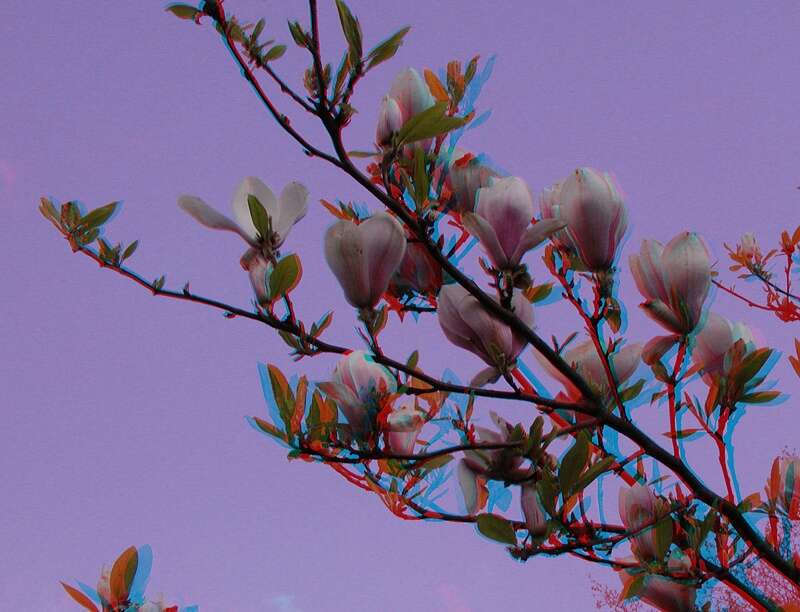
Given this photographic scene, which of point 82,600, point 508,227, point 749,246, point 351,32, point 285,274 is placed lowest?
point 82,600

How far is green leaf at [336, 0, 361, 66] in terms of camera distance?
87 cm

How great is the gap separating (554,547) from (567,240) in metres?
0.36

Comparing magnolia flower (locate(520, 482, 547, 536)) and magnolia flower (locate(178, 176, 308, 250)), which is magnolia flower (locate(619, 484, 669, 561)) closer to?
magnolia flower (locate(520, 482, 547, 536))

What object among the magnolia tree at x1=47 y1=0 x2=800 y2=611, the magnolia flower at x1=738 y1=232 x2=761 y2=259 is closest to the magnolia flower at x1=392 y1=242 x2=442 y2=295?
the magnolia tree at x1=47 y1=0 x2=800 y2=611

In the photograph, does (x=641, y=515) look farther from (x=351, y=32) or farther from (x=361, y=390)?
(x=351, y=32)

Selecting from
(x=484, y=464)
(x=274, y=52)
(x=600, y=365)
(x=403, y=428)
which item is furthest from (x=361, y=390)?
(x=274, y=52)

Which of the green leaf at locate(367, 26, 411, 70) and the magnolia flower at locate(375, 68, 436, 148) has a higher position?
the magnolia flower at locate(375, 68, 436, 148)

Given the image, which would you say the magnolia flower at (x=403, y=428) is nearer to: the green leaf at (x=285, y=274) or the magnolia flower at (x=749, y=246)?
the green leaf at (x=285, y=274)

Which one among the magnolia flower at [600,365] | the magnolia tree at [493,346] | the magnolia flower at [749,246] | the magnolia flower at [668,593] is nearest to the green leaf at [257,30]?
the magnolia tree at [493,346]

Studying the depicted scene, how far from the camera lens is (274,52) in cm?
95

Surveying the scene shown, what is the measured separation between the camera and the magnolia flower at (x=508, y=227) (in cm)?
89

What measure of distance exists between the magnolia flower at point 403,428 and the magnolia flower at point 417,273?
0.15m

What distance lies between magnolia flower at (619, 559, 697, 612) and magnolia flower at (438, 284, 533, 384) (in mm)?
335

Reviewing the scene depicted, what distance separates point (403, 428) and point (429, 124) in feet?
1.07
